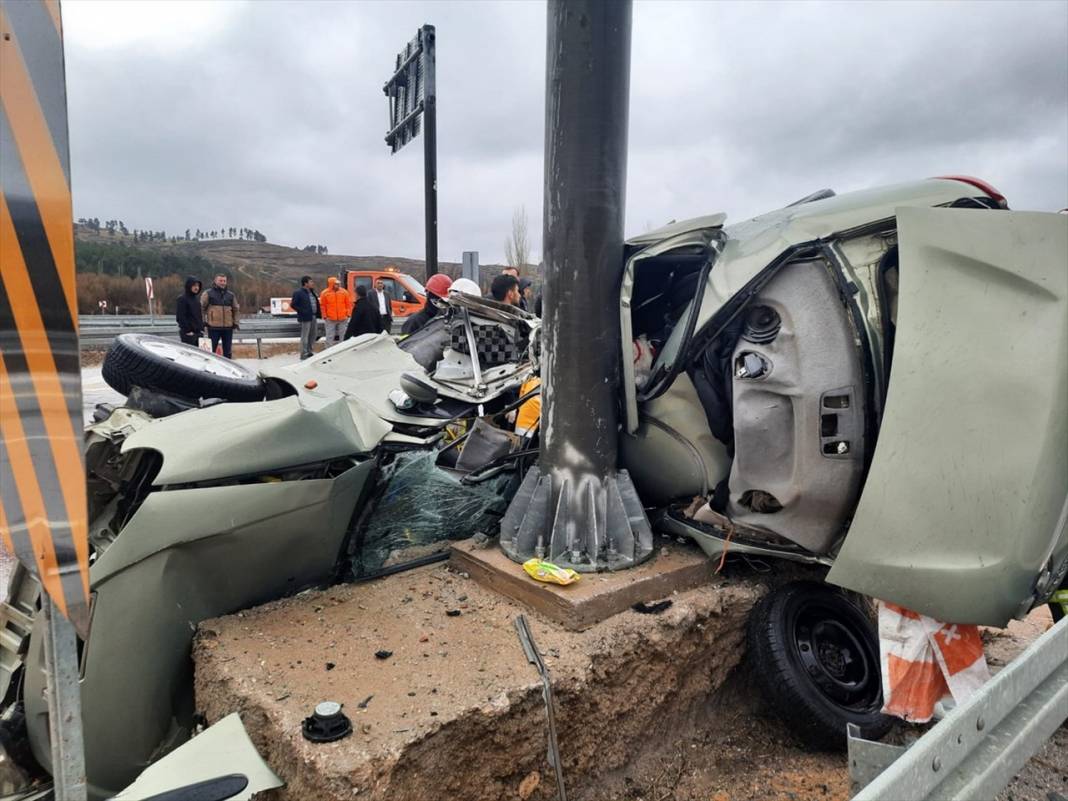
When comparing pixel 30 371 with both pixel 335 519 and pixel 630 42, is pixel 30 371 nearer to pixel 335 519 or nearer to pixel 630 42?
pixel 335 519

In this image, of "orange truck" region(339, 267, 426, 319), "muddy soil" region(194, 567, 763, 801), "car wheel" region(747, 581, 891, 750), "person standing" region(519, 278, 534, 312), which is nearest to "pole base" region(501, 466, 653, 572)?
"muddy soil" region(194, 567, 763, 801)

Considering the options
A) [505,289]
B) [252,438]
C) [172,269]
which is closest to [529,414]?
[252,438]

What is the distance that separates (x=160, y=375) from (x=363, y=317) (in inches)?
261

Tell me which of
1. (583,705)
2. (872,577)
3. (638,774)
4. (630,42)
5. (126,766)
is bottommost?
(638,774)

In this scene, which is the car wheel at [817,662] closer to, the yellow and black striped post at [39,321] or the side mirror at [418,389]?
the side mirror at [418,389]

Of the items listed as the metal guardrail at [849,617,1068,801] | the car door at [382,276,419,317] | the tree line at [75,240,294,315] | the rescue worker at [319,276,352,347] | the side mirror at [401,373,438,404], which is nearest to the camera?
the metal guardrail at [849,617,1068,801]

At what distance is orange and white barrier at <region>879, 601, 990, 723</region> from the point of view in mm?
2150

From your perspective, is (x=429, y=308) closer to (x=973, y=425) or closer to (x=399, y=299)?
(x=973, y=425)

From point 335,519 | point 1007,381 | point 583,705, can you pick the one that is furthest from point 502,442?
point 1007,381

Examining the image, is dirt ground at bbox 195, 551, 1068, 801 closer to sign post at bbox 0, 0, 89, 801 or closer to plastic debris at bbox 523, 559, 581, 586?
plastic debris at bbox 523, 559, 581, 586

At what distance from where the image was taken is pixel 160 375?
9.70 feet

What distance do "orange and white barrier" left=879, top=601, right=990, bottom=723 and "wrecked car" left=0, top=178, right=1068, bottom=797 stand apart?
11cm

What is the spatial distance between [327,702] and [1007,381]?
6.67 ft

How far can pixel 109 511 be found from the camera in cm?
252
